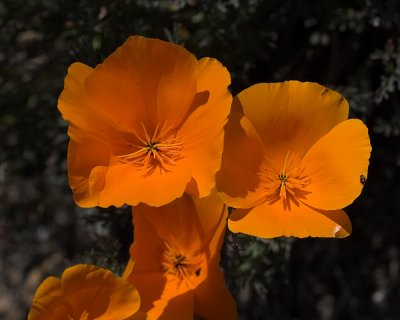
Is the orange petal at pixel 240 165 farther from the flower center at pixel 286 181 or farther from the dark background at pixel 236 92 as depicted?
the dark background at pixel 236 92

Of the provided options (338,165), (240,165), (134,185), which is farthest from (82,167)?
(338,165)

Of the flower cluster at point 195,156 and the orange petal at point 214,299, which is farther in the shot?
the orange petal at point 214,299

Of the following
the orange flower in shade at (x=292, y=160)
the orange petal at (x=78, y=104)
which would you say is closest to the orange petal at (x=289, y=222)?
the orange flower in shade at (x=292, y=160)

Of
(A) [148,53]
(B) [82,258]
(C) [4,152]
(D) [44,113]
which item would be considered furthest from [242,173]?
(C) [4,152]

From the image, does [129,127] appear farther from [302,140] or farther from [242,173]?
[302,140]

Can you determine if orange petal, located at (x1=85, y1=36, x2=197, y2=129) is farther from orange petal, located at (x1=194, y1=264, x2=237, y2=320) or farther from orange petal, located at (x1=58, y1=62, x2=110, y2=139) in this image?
orange petal, located at (x1=194, y1=264, x2=237, y2=320)
